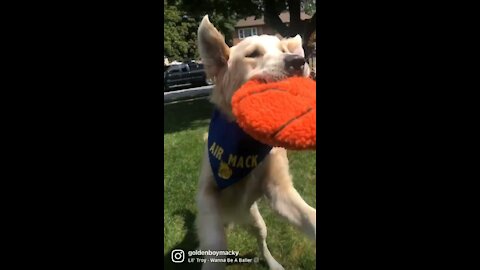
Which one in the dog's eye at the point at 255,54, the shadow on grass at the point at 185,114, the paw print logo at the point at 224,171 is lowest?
the paw print logo at the point at 224,171

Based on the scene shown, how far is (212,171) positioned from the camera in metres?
2.26

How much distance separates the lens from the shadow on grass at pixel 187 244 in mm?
2302

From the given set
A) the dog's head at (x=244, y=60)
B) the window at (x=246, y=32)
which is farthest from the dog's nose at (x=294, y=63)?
the window at (x=246, y=32)

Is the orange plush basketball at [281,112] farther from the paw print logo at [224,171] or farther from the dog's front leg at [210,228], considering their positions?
the dog's front leg at [210,228]

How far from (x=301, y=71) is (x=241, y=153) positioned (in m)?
0.42

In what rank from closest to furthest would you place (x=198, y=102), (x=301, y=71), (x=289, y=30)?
(x=301, y=71) → (x=289, y=30) → (x=198, y=102)

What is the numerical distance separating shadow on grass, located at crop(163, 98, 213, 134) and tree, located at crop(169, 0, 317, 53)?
0.33m

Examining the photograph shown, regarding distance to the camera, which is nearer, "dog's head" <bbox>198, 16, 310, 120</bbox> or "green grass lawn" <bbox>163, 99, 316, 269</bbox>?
"dog's head" <bbox>198, 16, 310, 120</bbox>

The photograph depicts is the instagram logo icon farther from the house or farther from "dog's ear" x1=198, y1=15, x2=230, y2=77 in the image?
the house

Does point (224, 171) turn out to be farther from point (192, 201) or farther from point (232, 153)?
point (192, 201)

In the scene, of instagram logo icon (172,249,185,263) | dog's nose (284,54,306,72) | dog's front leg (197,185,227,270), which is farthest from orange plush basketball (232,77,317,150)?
instagram logo icon (172,249,185,263)

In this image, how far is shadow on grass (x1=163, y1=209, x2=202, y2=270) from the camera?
2302 mm
